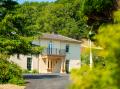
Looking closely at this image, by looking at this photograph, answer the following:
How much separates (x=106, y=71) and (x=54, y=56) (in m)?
64.0

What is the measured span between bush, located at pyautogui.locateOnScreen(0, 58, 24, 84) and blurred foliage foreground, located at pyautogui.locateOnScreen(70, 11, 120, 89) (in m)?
26.4

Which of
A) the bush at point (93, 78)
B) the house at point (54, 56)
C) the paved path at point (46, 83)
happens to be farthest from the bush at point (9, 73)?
the house at point (54, 56)

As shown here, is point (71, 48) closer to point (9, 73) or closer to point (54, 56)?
point (54, 56)

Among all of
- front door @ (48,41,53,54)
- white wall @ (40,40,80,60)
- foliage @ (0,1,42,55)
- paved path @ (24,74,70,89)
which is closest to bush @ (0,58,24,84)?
paved path @ (24,74,70,89)

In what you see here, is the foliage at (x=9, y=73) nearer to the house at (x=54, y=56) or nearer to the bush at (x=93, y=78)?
the bush at (x=93, y=78)

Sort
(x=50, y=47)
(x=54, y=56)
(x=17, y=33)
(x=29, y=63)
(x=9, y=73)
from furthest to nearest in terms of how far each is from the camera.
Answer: (x=54, y=56) → (x=50, y=47) → (x=29, y=63) → (x=17, y=33) → (x=9, y=73)

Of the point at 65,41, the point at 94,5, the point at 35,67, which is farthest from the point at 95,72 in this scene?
the point at 65,41

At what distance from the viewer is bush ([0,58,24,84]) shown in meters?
31.5

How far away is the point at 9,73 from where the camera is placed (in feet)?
104

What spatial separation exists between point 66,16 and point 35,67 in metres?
30.3

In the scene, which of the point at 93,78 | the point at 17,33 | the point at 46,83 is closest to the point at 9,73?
the point at 46,83

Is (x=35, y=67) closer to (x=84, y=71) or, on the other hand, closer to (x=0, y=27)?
(x=0, y=27)

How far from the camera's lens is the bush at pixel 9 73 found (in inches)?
1238

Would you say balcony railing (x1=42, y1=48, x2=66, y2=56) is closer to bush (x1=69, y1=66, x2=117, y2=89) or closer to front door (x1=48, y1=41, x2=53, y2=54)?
front door (x1=48, y1=41, x2=53, y2=54)
